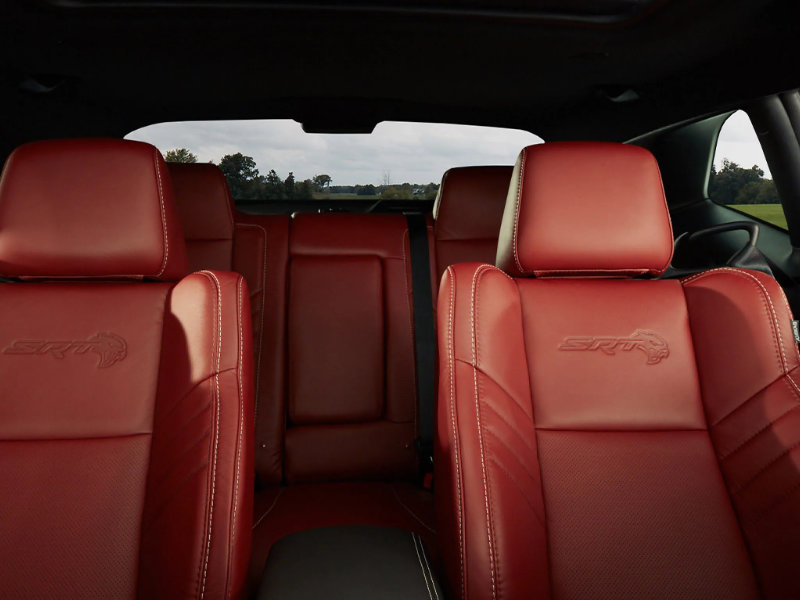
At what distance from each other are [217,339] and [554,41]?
75.3 inches

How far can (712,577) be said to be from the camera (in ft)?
4.09

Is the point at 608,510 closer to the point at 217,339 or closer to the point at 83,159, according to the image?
the point at 217,339

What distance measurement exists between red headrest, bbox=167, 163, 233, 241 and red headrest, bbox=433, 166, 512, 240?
91cm

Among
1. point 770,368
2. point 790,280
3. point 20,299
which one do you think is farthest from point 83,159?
point 790,280

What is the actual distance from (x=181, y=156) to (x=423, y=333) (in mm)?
1410

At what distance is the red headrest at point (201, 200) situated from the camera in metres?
2.24

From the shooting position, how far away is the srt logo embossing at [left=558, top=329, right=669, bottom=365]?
147cm

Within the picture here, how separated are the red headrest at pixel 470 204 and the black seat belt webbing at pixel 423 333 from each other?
104mm

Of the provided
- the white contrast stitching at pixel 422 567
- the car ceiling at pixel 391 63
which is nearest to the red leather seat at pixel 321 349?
the car ceiling at pixel 391 63

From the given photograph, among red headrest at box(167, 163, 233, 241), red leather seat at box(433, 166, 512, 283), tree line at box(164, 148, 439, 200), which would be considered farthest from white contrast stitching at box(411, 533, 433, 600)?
tree line at box(164, 148, 439, 200)

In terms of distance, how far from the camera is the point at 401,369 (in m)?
2.24

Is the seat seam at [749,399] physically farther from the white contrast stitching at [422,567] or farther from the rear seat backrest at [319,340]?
the rear seat backrest at [319,340]

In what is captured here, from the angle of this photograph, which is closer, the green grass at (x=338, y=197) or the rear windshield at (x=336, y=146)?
the rear windshield at (x=336, y=146)

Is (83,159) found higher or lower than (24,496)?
higher
